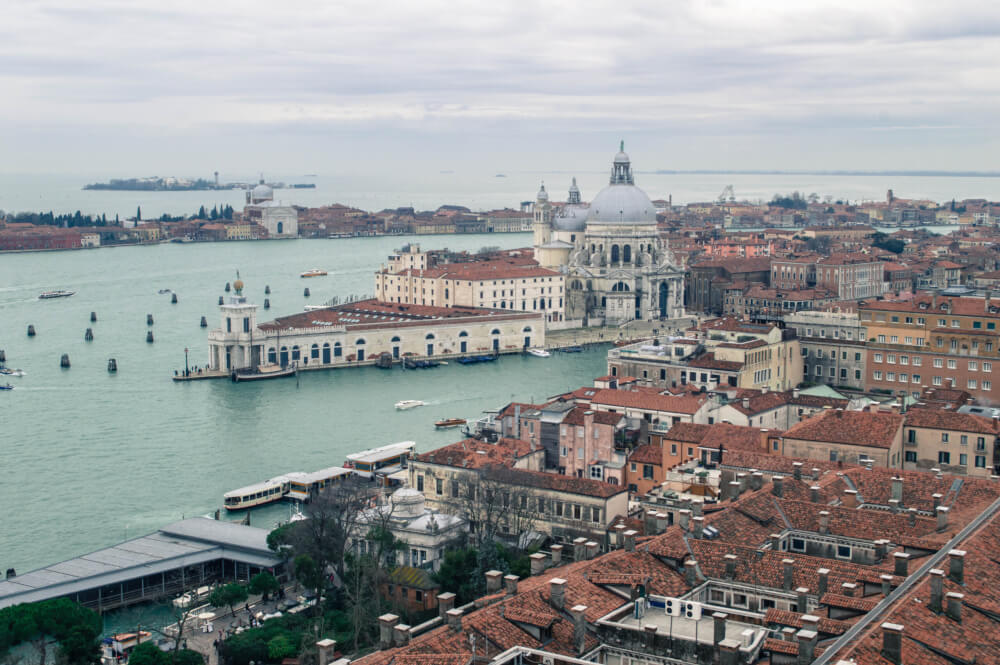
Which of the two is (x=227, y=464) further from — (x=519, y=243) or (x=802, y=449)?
(x=519, y=243)

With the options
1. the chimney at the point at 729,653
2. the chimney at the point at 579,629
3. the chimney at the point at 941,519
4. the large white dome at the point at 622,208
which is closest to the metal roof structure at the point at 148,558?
the chimney at the point at 579,629

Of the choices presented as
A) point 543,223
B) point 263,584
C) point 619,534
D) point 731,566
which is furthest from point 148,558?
point 543,223

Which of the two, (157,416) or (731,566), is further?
(157,416)

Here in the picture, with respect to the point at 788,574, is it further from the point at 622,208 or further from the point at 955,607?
the point at 622,208

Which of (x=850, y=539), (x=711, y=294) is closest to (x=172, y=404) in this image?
(x=850, y=539)

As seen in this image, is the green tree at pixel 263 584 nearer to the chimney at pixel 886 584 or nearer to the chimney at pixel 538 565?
the chimney at pixel 538 565

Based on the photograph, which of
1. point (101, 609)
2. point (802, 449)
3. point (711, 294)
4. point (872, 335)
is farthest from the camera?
point (711, 294)

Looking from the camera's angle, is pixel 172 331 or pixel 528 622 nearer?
pixel 528 622
